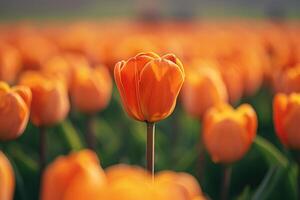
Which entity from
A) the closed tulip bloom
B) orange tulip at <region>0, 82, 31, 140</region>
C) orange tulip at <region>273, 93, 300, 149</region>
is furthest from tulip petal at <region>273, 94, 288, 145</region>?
orange tulip at <region>0, 82, 31, 140</region>

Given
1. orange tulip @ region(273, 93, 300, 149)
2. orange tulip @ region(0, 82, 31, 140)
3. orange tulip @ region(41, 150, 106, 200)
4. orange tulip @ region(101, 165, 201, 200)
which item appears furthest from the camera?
orange tulip @ region(273, 93, 300, 149)

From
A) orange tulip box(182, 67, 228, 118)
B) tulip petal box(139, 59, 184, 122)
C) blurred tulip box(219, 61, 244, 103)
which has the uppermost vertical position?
tulip petal box(139, 59, 184, 122)

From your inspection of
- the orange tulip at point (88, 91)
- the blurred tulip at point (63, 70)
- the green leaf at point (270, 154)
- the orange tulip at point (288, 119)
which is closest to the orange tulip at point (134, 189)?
the orange tulip at point (288, 119)

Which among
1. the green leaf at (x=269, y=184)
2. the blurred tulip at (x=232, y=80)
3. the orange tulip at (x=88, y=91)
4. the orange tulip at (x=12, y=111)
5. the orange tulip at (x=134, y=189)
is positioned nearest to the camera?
the orange tulip at (x=134, y=189)

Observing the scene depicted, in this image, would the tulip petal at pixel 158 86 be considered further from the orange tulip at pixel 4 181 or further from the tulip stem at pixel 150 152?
the orange tulip at pixel 4 181

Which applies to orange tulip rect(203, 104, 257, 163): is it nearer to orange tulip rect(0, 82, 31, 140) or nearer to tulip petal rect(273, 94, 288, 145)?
tulip petal rect(273, 94, 288, 145)

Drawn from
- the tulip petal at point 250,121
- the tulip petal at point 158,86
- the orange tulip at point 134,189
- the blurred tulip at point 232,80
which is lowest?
the blurred tulip at point 232,80

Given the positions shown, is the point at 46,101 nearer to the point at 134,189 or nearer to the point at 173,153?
the point at 173,153
